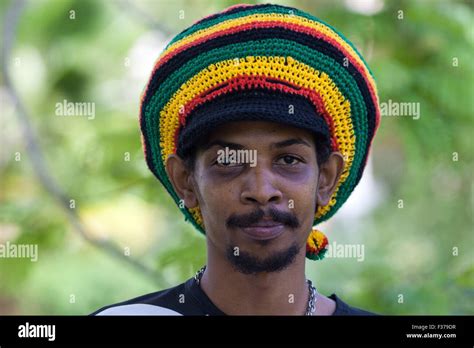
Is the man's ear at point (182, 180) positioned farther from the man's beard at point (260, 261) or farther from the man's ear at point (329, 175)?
the man's ear at point (329, 175)

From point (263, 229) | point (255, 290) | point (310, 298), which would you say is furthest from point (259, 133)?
point (310, 298)

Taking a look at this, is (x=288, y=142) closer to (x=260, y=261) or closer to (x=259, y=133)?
(x=259, y=133)

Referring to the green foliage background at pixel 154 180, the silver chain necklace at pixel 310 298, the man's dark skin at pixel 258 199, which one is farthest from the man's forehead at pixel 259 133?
the green foliage background at pixel 154 180

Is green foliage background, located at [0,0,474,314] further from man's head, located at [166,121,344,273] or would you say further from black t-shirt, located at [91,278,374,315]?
man's head, located at [166,121,344,273]

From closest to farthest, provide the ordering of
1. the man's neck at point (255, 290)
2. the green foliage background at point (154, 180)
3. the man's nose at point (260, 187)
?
the man's nose at point (260, 187) → the man's neck at point (255, 290) → the green foliage background at point (154, 180)

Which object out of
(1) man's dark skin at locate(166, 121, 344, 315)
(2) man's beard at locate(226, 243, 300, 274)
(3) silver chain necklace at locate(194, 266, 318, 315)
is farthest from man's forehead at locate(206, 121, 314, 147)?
(3) silver chain necklace at locate(194, 266, 318, 315)

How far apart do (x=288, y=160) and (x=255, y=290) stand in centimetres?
43

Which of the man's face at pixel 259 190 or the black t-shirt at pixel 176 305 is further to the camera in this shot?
the black t-shirt at pixel 176 305

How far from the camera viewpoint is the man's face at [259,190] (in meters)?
2.59

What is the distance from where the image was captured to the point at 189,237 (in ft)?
13.6

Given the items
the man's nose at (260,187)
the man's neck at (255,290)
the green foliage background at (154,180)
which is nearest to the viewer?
the man's nose at (260,187)

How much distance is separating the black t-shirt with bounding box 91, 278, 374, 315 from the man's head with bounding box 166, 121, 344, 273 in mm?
194

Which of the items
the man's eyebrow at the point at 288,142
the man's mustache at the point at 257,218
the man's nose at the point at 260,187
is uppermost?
the man's eyebrow at the point at 288,142

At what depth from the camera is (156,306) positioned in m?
2.86
